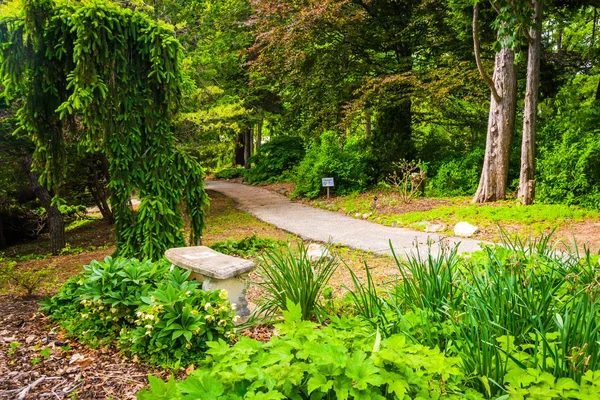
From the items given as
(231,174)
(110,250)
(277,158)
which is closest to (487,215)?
(110,250)

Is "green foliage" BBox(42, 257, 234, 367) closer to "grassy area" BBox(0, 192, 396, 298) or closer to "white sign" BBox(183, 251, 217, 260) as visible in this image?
"white sign" BBox(183, 251, 217, 260)

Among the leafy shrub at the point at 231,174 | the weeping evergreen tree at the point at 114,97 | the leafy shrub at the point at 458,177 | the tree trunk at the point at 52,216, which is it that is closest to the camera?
the weeping evergreen tree at the point at 114,97

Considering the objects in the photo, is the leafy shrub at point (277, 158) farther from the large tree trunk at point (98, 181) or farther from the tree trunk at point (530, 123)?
the tree trunk at point (530, 123)

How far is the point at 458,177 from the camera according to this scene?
33.2ft

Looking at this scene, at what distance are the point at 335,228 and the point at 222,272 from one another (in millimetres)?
5252

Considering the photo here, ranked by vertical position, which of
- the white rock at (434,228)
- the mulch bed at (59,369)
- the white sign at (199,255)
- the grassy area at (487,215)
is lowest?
the mulch bed at (59,369)

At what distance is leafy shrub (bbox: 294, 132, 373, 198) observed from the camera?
1172 centimetres

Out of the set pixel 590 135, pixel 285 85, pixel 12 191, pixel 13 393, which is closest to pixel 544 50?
pixel 590 135

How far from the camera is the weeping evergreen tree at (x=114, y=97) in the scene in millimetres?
3877

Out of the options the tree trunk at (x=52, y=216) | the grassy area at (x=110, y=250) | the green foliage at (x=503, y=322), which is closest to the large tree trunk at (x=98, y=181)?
the grassy area at (x=110, y=250)

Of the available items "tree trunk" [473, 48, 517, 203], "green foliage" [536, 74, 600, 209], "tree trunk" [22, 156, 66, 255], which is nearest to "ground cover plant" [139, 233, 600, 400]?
"green foliage" [536, 74, 600, 209]

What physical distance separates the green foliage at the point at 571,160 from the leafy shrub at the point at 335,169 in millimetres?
4736

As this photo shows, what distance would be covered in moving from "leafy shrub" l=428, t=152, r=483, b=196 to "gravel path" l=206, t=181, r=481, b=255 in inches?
116

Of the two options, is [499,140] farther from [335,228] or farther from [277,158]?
[277,158]
